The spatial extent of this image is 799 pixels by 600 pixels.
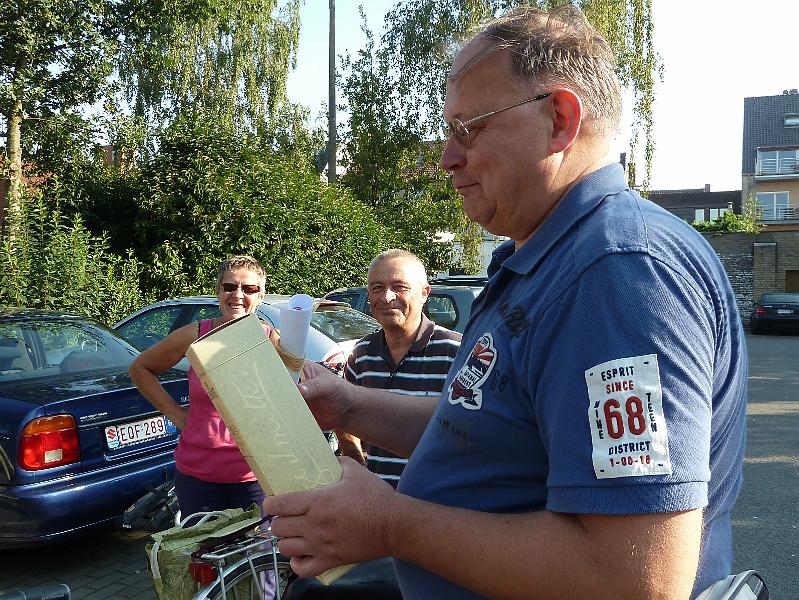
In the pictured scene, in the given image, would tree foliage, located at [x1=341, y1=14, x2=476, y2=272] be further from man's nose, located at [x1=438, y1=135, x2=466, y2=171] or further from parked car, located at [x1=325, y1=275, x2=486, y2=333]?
man's nose, located at [x1=438, y1=135, x2=466, y2=171]

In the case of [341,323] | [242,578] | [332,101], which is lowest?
[242,578]

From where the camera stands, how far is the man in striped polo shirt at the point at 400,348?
3600 mm

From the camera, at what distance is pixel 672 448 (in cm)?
95

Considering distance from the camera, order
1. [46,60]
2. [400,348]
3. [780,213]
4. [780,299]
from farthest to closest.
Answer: [780,213]
[780,299]
[46,60]
[400,348]

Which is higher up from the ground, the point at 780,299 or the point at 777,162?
the point at 777,162

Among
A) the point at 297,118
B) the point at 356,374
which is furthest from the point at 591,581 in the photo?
the point at 297,118

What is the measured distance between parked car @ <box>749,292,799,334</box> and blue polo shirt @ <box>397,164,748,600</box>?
92.6 ft

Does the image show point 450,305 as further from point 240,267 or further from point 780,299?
point 780,299

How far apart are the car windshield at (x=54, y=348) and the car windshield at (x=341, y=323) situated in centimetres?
196

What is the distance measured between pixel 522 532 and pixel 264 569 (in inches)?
85.7

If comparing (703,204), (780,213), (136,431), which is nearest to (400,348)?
(136,431)

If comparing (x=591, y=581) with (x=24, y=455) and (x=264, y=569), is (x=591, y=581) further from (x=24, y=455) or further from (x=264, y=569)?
(x=24, y=455)

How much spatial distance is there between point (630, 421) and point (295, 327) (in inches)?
52.4

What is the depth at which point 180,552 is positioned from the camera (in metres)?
2.95
